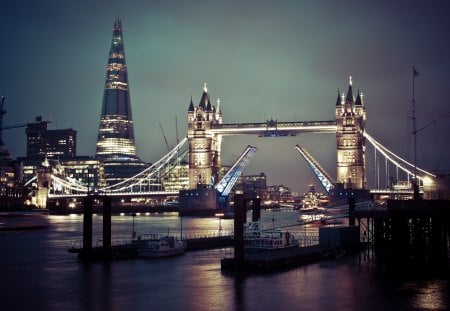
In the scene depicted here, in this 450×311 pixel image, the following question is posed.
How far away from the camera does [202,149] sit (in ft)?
492

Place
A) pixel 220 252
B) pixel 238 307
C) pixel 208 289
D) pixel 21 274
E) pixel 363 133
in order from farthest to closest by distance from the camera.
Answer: pixel 363 133 < pixel 220 252 < pixel 21 274 < pixel 208 289 < pixel 238 307

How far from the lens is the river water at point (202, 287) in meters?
40.9

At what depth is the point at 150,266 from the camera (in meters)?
56.5

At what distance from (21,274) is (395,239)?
27832 mm

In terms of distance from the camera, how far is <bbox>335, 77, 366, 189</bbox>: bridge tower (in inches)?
5605

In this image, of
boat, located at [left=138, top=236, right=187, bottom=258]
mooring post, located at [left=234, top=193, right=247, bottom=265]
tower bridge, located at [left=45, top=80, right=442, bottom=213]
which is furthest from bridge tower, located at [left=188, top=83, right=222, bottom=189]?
mooring post, located at [left=234, top=193, right=247, bottom=265]

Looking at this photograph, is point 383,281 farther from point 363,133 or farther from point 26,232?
point 363,133

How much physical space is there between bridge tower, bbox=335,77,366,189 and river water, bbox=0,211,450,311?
274 ft

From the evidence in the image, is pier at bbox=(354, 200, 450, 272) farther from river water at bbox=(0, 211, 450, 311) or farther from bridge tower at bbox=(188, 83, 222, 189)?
bridge tower at bbox=(188, 83, 222, 189)

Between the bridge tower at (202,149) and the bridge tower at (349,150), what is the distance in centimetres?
2568

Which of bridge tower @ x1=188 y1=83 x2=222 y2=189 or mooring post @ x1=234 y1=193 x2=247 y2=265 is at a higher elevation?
bridge tower @ x1=188 y1=83 x2=222 y2=189

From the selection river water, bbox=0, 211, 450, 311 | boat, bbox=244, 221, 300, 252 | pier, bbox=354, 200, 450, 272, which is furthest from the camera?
boat, bbox=244, 221, 300, 252

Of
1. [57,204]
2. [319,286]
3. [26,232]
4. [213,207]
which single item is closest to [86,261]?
[319,286]

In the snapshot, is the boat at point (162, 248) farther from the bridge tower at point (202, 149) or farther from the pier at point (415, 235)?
the bridge tower at point (202, 149)
